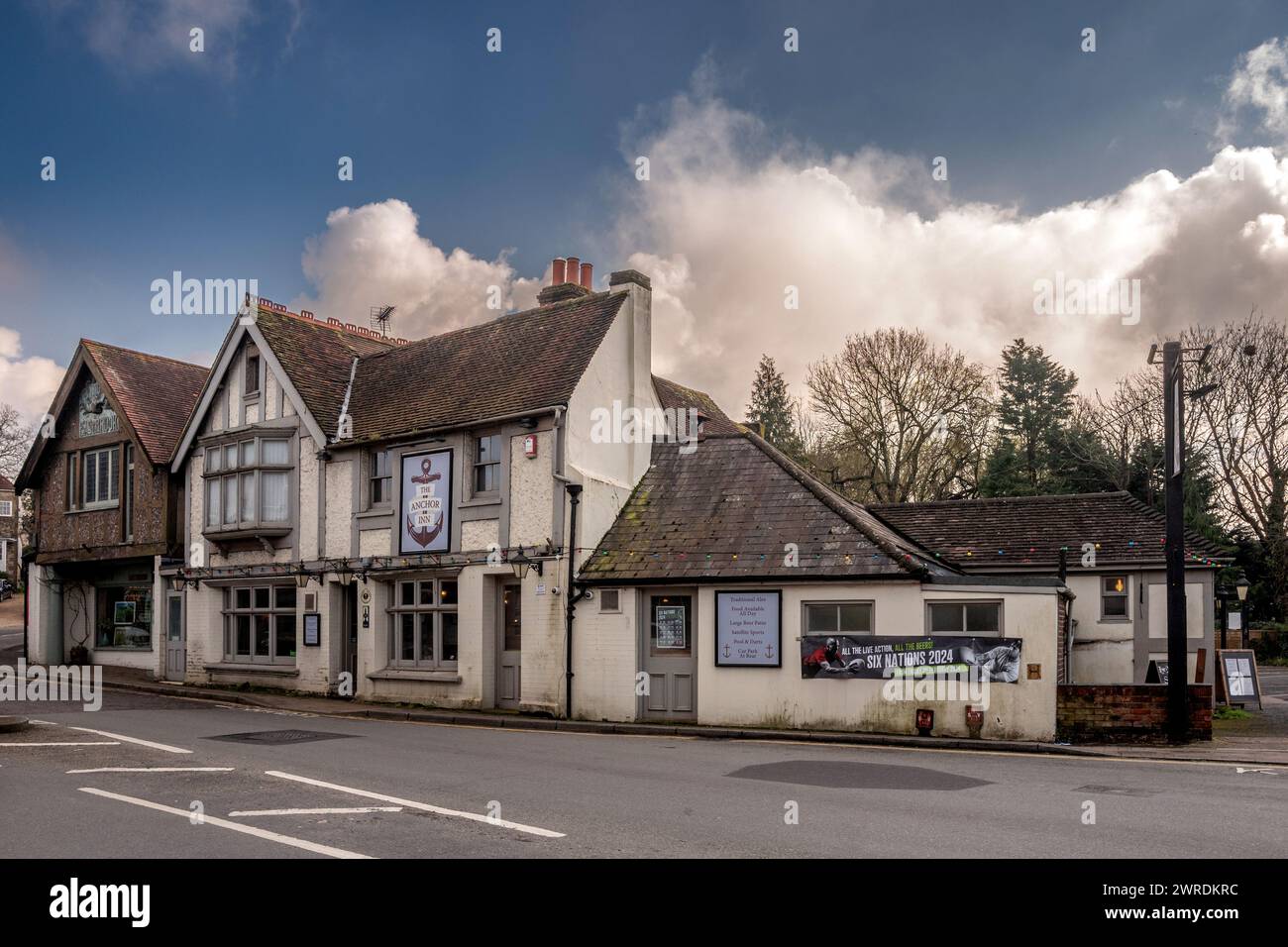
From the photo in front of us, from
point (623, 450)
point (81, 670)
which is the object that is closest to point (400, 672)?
point (623, 450)

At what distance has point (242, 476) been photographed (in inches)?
1014

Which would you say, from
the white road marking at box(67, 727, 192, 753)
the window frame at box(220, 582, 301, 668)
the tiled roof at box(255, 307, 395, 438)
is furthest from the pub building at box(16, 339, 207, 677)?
the white road marking at box(67, 727, 192, 753)

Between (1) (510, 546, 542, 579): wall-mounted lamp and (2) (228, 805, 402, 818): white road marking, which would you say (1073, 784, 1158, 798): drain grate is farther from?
(1) (510, 546, 542, 579): wall-mounted lamp

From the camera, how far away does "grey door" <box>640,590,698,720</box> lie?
19938mm

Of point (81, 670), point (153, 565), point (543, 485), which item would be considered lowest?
point (81, 670)

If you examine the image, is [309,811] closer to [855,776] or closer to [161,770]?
[161,770]

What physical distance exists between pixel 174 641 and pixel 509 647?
11.0 m

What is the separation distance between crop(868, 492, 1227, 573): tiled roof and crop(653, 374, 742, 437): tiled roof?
533 centimetres

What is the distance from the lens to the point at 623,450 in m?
22.9

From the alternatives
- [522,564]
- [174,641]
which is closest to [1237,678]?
[522,564]

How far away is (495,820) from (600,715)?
423 inches
